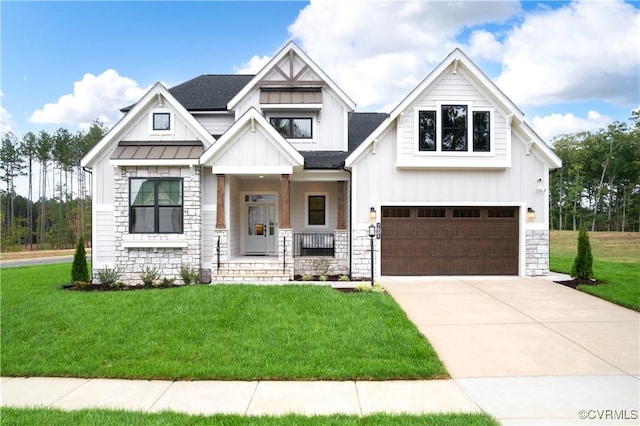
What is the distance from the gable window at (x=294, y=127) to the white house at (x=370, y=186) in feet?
6.08

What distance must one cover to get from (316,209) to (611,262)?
16.1 m

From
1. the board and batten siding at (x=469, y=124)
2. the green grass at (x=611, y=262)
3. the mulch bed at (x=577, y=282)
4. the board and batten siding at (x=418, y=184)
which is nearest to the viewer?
the green grass at (x=611, y=262)

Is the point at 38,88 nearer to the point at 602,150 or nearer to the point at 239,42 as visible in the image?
the point at 239,42

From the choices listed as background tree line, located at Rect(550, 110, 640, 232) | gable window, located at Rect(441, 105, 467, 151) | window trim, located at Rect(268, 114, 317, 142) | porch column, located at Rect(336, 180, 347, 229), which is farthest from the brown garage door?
background tree line, located at Rect(550, 110, 640, 232)

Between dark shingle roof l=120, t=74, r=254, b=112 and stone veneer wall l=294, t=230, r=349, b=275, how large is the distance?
673 centimetres

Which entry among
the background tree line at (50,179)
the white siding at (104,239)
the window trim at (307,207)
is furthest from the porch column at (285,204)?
the background tree line at (50,179)

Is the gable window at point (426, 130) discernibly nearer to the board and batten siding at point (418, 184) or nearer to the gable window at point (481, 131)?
the board and batten siding at point (418, 184)

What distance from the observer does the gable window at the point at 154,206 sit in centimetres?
1290

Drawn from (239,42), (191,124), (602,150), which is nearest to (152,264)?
(191,124)

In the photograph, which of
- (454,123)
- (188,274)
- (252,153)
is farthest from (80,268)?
(454,123)

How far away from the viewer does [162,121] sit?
1338cm

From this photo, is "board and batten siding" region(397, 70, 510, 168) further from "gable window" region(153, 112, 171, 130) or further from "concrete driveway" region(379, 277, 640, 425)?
"gable window" region(153, 112, 171, 130)

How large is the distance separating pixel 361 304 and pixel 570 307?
16.3 feet

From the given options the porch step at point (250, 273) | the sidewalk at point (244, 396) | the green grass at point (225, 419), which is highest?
the porch step at point (250, 273)
